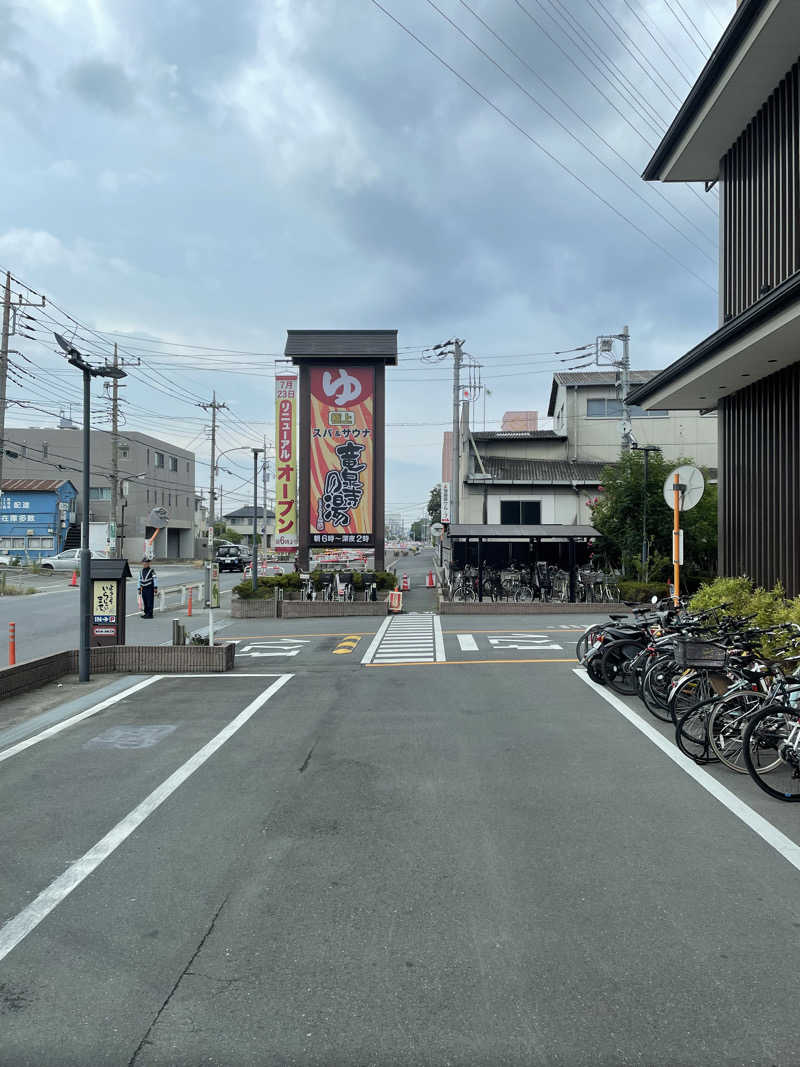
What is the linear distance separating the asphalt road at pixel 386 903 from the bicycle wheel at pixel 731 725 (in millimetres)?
299

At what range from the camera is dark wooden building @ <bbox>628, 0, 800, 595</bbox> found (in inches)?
372

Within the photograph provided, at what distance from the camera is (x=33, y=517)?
177 ft

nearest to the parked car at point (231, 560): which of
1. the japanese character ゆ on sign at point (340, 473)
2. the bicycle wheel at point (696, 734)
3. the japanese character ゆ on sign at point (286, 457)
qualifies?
the japanese character ゆ on sign at point (286, 457)

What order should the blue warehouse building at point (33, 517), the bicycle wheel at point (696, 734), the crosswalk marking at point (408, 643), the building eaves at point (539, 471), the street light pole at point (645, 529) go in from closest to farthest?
1. the bicycle wheel at point (696, 734)
2. the crosswalk marking at point (408, 643)
3. the street light pole at point (645, 529)
4. the building eaves at point (539, 471)
5. the blue warehouse building at point (33, 517)

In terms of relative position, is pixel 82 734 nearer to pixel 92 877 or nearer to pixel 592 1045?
pixel 92 877

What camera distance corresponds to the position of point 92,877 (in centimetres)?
464

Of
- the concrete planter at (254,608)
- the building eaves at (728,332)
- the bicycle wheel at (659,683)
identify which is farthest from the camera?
the concrete planter at (254,608)

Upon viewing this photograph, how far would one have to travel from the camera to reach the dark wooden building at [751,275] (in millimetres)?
9453

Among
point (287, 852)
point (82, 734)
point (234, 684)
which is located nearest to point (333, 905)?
point (287, 852)

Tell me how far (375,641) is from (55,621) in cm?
1151

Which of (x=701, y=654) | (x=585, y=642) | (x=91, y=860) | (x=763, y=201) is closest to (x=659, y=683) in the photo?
(x=701, y=654)

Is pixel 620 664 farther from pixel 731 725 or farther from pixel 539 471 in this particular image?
pixel 539 471

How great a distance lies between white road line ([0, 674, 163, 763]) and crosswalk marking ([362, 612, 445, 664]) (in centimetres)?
420

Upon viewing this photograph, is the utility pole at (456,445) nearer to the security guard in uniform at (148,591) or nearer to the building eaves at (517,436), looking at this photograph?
the building eaves at (517,436)
